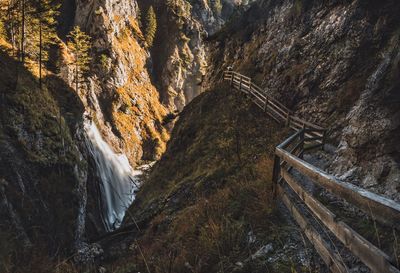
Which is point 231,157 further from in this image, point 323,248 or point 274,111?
point 323,248

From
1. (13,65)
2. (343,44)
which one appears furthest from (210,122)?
(13,65)

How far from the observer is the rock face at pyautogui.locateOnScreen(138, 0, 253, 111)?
100500 mm

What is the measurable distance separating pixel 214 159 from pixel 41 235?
11969mm

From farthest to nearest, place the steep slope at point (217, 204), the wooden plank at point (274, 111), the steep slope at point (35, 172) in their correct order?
the steep slope at point (35, 172)
the wooden plank at point (274, 111)
the steep slope at point (217, 204)

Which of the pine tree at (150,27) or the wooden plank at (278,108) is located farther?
the pine tree at (150,27)

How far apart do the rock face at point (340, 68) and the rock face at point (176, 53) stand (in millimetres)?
68367

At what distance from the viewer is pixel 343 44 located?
1742cm

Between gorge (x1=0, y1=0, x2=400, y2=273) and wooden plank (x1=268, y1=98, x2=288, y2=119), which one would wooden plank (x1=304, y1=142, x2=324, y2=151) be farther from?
wooden plank (x1=268, y1=98, x2=288, y2=119)

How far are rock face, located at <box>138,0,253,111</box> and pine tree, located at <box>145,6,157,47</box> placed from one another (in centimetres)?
563

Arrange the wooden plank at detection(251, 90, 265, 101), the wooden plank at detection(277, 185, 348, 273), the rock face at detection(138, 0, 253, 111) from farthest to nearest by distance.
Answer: the rock face at detection(138, 0, 253, 111) → the wooden plank at detection(251, 90, 265, 101) → the wooden plank at detection(277, 185, 348, 273)

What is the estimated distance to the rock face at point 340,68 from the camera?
20.6 ft

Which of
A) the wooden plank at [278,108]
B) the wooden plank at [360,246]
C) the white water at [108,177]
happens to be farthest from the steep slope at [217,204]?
the white water at [108,177]

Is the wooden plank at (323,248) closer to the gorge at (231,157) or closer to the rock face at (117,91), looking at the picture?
the gorge at (231,157)

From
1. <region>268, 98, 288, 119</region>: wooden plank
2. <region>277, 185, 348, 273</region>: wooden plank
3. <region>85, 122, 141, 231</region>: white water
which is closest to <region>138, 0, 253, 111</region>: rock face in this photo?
<region>85, 122, 141, 231</region>: white water
